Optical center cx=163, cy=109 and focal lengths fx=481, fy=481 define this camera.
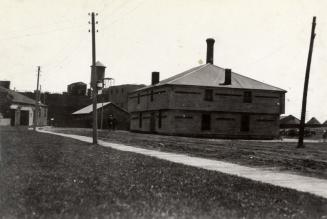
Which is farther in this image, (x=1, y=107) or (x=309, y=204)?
Result: (x=1, y=107)

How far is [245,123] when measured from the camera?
49.3 m

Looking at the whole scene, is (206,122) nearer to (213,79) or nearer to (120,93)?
(213,79)

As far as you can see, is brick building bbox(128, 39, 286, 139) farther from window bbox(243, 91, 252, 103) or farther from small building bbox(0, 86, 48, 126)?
small building bbox(0, 86, 48, 126)

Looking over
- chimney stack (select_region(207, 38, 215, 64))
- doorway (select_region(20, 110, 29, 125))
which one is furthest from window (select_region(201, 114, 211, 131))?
doorway (select_region(20, 110, 29, 125))

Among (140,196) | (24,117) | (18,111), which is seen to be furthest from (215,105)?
(24,117)

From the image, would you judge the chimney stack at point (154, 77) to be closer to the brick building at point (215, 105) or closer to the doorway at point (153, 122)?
the brick building at point (215, 105)

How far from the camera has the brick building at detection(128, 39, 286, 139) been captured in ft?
154

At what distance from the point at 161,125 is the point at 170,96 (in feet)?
13.5

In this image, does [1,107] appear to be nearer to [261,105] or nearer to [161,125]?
[161,125]

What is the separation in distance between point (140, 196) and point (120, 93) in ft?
308

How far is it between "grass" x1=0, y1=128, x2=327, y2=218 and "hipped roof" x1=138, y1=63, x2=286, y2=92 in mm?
35153

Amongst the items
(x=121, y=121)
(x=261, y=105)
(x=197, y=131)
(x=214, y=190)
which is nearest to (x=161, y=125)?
(x=197, y=131)

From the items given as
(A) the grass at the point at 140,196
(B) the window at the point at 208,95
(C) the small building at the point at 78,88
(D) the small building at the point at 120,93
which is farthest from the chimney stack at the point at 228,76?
(C) the small building at the point at 78,88

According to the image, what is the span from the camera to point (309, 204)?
8203 millimetres
